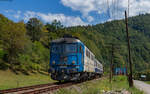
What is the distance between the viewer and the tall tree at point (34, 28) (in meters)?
83.9

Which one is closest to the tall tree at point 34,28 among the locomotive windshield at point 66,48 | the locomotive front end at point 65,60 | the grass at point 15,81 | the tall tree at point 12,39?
the tall tree at point 12,39

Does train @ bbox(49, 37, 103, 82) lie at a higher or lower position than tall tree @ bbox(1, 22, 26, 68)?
lower

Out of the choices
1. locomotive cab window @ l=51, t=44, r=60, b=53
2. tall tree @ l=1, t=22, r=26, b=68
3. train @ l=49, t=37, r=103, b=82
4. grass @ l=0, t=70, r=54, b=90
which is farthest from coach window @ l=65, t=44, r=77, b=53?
tall tree @ l=1, t=22, r=26, b=68

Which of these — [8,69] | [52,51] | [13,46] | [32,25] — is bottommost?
[8,69]

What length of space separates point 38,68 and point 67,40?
36.4m

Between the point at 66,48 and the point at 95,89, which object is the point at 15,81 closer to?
the point at 66,48

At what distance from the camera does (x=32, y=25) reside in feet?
280

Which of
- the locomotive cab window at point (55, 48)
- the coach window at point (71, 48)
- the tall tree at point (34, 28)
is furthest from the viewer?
the tall tree at point (34, 28)

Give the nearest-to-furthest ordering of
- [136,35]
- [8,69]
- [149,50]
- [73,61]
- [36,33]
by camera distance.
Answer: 1. [73,61]
2. [8,69]
3. [36,33]
4. [136,35]
5. [149,50]

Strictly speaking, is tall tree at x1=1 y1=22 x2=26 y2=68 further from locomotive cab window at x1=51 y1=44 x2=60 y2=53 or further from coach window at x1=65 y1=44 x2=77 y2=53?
coach window at x1=65 y1=44 x2=77 y2=53

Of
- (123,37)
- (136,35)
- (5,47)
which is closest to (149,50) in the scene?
(136,35)

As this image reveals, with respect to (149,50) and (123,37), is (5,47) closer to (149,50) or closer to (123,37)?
(123,37)

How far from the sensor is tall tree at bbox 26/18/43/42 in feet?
275

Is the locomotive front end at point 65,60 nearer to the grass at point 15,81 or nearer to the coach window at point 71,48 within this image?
the coach window at point 71,48
